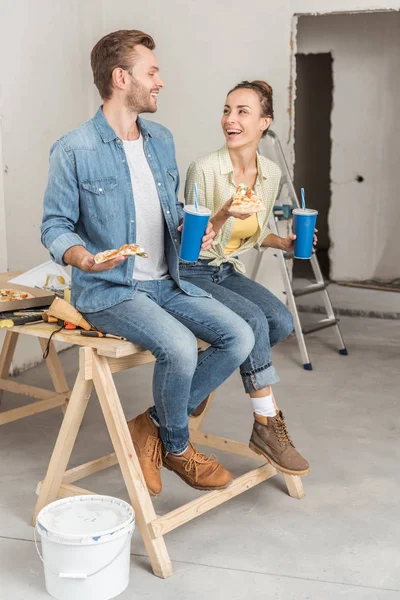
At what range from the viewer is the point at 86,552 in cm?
230

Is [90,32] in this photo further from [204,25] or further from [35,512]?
[35,512]

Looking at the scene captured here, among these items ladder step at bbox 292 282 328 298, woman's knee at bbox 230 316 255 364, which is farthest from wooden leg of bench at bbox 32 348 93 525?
ladder step at bbox 292 282 328 298

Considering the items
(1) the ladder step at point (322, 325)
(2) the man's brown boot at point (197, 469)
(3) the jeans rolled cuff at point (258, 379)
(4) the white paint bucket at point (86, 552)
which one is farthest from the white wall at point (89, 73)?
(4) the white paint bucket at point (86, 552)

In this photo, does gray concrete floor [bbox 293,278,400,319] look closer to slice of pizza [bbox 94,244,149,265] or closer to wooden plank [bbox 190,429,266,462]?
wooden plank [bbox 190,429,266,462]

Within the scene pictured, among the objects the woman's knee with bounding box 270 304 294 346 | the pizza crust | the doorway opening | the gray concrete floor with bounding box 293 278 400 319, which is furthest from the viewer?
the doorway opening

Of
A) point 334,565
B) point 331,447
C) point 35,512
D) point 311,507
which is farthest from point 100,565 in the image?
point 331,447

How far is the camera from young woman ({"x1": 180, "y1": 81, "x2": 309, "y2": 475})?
9.64ft

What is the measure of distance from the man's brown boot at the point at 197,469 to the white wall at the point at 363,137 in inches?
178

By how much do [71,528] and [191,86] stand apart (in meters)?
3.91

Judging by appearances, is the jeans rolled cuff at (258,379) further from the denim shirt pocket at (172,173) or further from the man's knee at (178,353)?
the denim shirt pocket at (172,173)

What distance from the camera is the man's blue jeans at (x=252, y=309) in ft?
9.62

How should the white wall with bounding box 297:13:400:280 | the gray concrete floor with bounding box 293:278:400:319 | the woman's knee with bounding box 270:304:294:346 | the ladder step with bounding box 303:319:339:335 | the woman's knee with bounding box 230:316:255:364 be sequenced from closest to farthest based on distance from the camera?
1. the woman's knee with bounding box 230:316:255:364
2. the woman's knee with bounding box 270:304:294:346
3. the ladder step with bounding box 303:319:339:335
4. the gray concrete floor with bounding box 293:278:400:319
5. the white wall with bounding box 297:13:400:280

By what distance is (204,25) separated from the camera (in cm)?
550

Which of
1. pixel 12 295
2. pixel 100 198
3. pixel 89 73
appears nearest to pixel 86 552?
pixel 100 198
